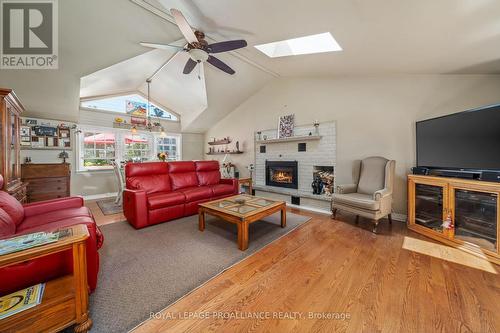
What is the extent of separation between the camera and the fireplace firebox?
14.8 feet

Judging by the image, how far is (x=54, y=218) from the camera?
180cm

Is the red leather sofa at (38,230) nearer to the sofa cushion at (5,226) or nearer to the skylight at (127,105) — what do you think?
the sofa cushion at (5,226)

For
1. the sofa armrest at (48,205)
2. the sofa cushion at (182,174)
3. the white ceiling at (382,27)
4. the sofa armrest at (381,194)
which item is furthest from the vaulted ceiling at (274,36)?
the sofa armrest at (48,205)

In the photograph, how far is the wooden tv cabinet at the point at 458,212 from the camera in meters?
2.04

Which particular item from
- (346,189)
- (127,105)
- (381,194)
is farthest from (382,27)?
(127,105)

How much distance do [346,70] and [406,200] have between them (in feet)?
8.05

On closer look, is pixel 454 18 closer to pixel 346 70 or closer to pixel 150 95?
pixel 346 70

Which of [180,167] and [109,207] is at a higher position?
[180,167]

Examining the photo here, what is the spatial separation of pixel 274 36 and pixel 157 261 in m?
3.13

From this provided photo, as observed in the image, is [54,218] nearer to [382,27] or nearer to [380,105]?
[382,27]

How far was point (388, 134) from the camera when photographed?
10.7 feet

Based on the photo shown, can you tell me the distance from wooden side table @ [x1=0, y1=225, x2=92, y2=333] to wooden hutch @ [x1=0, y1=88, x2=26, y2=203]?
192cm

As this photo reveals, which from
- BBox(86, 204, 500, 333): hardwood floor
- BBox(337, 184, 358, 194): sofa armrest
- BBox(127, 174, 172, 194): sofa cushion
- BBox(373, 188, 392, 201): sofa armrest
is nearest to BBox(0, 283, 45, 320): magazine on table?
BBox(86, 204, 500, 333): hardwood floor

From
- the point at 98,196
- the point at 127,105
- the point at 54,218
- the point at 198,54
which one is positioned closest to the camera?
the point at 54,218
